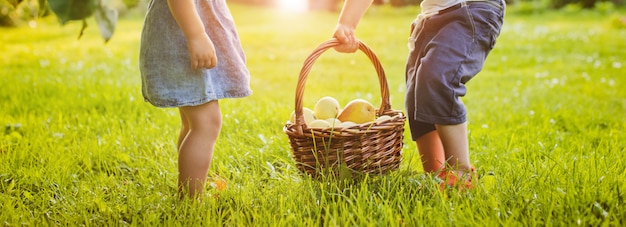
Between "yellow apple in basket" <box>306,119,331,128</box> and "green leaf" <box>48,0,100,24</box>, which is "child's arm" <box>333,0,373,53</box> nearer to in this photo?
"yellow apple in basket" <box>306,119,331,128</box>

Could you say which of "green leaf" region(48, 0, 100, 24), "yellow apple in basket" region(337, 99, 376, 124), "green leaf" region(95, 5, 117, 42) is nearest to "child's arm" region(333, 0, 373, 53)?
"yellow apple in basket" region(337, 99, 376, 124)

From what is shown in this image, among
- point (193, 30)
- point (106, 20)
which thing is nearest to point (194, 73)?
point (193, 30)

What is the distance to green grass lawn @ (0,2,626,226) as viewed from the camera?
82.0 inches

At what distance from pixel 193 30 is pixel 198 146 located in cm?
42

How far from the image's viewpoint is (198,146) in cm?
230

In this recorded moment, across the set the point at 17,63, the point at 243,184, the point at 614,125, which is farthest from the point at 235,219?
the point at 17,63

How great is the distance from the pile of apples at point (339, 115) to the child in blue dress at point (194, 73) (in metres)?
0.31

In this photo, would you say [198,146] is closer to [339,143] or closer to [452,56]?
[339,143]

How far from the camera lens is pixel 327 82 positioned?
19.1ft

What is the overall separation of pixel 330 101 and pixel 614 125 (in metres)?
1.95

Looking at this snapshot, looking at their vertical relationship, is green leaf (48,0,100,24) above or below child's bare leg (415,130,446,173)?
above

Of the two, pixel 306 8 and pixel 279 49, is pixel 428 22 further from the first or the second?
pixel 306 8

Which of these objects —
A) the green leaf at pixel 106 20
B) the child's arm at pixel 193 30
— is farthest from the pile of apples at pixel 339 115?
the green leaf at pixel 106 20

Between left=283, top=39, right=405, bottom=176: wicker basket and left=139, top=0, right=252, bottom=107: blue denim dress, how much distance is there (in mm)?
235
